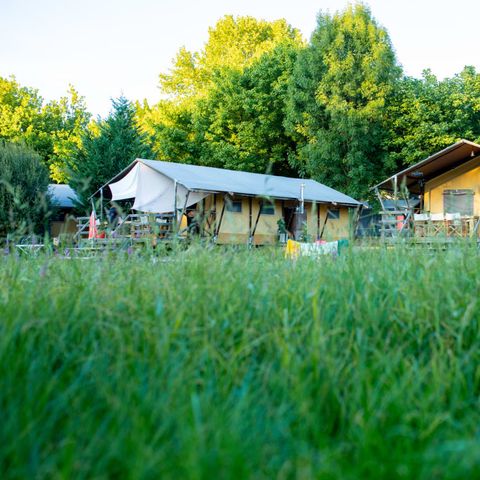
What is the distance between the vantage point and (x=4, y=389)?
1.88m

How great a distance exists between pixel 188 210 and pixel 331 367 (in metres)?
17.5

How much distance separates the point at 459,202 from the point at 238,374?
19.9 metres

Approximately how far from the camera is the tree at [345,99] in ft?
92.2

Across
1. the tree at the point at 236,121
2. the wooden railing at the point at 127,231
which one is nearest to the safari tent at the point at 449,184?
the wooden railing at the point at 127,231

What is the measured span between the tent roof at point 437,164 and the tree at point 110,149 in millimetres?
11782

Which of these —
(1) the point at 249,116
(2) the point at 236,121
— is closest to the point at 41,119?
(2) the point at 236,121

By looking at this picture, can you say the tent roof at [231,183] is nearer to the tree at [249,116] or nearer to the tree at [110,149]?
the tree at [110,149]

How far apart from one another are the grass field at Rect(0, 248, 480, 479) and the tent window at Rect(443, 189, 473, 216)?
17.9 meters

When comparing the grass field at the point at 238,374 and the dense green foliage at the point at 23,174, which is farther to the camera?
the dense green foliage at the point at 23,174

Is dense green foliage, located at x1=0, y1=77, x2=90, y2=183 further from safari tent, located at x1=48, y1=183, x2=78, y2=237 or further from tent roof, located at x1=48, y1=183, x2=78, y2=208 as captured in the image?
safari tent, located at x1=48, y1=183, x2=78, y2=237

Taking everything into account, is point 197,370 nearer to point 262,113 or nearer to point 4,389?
point 4,389

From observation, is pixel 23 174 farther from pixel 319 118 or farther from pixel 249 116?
pixel 319 118

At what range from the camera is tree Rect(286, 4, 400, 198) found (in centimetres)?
2809

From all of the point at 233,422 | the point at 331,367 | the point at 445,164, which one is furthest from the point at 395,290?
the point at 445,164
